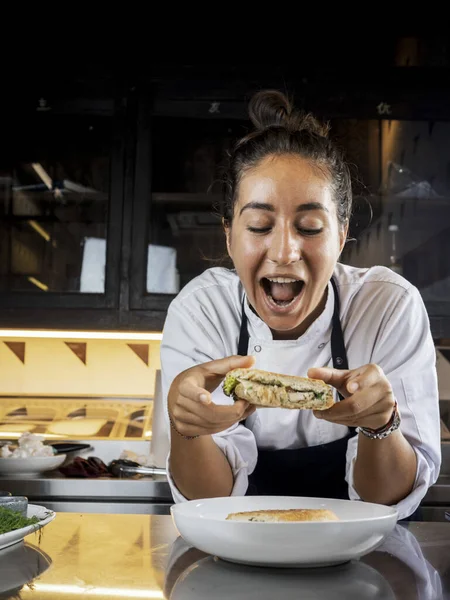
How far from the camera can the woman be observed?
1.45 meters

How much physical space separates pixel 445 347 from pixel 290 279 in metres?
1.98

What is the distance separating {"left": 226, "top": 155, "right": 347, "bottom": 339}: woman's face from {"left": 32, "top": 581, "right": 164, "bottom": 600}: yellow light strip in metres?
0.77

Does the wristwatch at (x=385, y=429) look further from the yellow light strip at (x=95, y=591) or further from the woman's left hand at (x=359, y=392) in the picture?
the yellow light strip at (x=95, y=591)

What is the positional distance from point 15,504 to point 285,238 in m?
0.71

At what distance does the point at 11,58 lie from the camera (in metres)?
3.19

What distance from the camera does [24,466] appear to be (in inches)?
105

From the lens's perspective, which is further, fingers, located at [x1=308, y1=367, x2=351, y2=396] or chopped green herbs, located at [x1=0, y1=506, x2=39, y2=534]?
fingers, located at [x1=308, y1=367, x2=351, y2=396]

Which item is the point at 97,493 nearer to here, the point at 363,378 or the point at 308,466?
the point at 308,466

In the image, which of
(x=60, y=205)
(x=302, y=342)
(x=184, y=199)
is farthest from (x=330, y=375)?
(x=60, y=205)

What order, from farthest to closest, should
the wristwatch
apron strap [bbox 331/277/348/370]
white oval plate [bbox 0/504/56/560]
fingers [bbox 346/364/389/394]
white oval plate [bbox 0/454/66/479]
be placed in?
1. white oval plate [bbox 0/454/66/479]
2. apron strap [bbox 331/277/348/370]
3. the wristwatch
4. fingers [bbox 346/364/389/394]
5. white oval plate [bbox 0/504/56/560]

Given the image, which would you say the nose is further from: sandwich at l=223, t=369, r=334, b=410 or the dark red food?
the dark red food

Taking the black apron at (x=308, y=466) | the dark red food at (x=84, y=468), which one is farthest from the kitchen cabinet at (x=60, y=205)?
the black apron at (x=308, y=466)

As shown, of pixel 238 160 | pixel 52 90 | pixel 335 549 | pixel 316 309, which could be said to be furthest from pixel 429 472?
pixel 52 90

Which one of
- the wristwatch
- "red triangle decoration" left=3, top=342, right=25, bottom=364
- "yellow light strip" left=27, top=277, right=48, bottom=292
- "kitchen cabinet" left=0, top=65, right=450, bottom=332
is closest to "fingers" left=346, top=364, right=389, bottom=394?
the wristwatch
